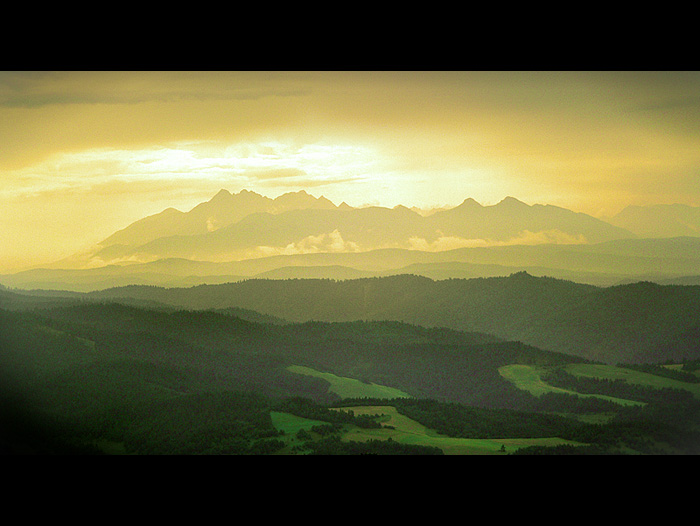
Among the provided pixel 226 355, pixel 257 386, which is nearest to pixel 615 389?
pixel 257 386

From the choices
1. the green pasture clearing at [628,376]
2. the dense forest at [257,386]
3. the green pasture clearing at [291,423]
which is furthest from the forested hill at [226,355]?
the green pasture clearing at [291,423]

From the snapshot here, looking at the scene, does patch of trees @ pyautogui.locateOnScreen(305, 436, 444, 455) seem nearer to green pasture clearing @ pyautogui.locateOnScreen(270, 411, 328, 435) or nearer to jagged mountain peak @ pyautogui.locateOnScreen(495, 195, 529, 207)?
green pasture clearing @ pyautogui.locateOnScreen(270, 411, 328, 435)

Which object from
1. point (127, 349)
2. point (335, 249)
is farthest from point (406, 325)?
point (127, 349)

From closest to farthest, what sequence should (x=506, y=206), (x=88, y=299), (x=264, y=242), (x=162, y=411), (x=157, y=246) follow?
(x=162, y=411)
(x=506, y=206)
(x=157, y=246)
(x=88, y=299)
(x=264, y=242)

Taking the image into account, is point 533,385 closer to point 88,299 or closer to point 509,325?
point 509,325

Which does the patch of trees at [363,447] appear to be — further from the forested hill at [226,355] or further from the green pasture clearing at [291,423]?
the forested hill at [226,355]

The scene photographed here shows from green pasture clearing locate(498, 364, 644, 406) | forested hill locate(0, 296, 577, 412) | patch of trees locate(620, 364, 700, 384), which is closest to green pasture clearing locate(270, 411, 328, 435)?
forested hill locate(0, 296, 577, 412)
